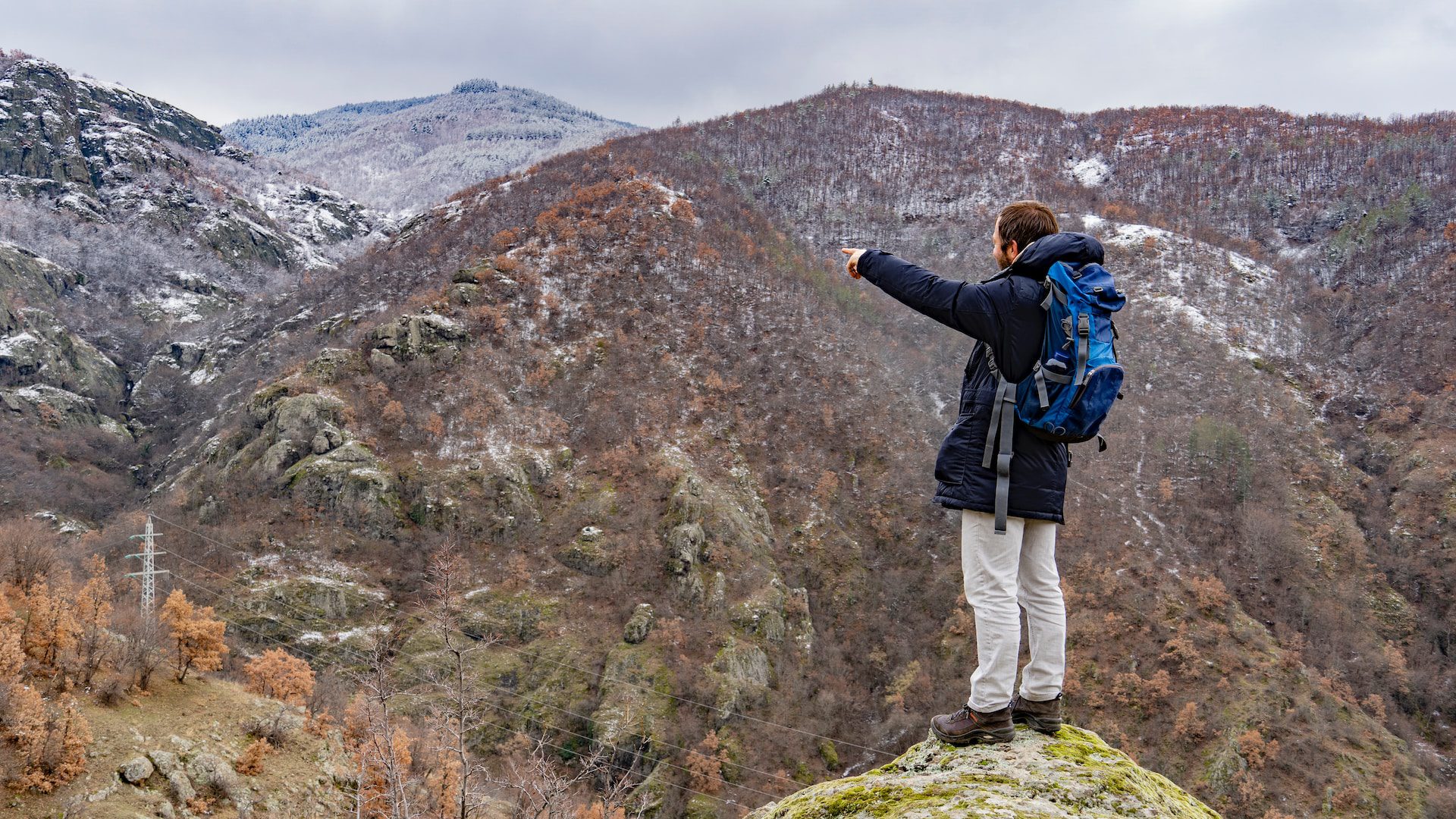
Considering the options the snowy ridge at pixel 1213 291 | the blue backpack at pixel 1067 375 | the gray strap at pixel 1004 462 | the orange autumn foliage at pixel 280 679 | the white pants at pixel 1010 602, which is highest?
the snowy ridge at pixel 1213 291

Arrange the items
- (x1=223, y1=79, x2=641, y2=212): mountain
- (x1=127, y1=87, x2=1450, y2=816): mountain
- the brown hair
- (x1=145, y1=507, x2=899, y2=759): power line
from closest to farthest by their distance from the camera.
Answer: the brown hair, (x1=127, y1=87, x2=1450, y2=816): mountain, (x1=145, y1=507, x2=899, y2=759): power line, (x1=223, y1=79, x2=641, y2=212): mountain

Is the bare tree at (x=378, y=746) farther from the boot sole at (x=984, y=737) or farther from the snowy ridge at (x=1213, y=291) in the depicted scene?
the snowy ridge at (x=1213, y=291)

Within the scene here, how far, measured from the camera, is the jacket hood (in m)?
2.97

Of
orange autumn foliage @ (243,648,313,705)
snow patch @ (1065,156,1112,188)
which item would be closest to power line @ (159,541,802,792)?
orange autumn foliage @ (243,648,313,705)

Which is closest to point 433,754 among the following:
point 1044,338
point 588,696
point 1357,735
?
point 588,696

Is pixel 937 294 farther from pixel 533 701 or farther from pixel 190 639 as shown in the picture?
pixel 533 701

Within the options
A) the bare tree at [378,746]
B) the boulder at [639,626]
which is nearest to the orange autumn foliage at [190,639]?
the bare tree at [378,746]

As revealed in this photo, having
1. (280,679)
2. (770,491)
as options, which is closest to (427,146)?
(770,491)

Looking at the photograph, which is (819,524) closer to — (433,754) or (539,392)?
(539,392)

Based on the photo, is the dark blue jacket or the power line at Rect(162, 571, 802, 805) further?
the power line at Rect(162, 571, 802, 805)

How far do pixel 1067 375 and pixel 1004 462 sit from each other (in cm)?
45

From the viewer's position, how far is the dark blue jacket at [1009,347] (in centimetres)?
294

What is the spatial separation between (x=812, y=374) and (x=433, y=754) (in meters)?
36.9

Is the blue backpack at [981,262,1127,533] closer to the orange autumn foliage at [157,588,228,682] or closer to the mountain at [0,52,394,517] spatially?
the orange autumn foliage at [157,588,228,682]
